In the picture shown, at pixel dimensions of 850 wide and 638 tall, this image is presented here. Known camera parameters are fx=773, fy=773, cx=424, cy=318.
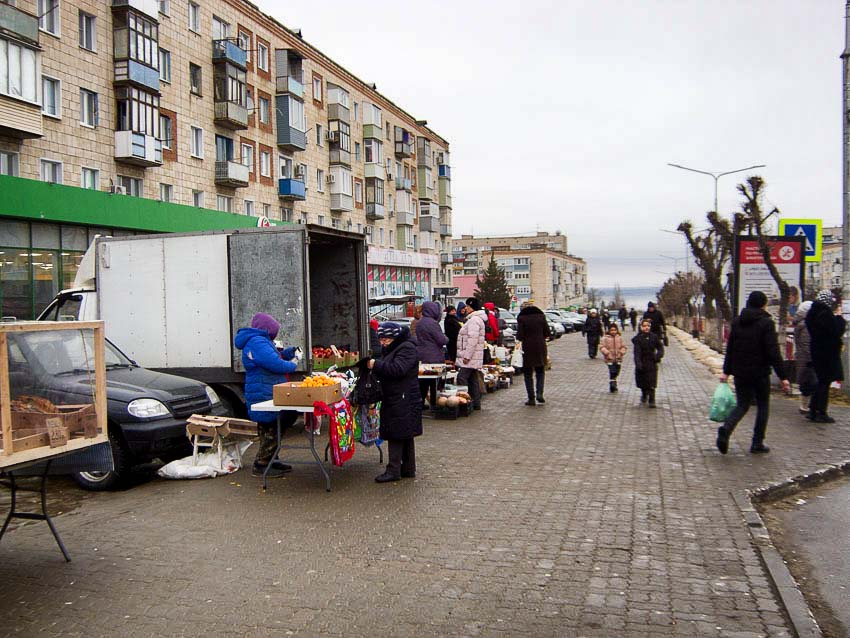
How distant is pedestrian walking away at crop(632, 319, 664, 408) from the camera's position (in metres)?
14.3

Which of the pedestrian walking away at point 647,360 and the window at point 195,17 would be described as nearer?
the pedestrian walking away at point 647,360

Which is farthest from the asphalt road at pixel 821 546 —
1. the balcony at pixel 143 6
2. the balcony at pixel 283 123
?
the balcony at pixel 283 123

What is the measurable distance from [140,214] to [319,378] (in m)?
22.6

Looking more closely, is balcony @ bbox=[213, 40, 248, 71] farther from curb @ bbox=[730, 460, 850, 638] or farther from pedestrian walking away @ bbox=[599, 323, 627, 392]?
curb @ bbox=[730, 460, 850, 638]

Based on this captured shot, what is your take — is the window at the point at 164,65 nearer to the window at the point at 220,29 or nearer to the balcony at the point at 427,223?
the window at the point at 220,29

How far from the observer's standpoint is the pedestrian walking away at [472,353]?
13.5m

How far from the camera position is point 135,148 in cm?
2889

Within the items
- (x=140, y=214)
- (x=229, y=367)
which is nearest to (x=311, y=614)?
(x=229, y=367)

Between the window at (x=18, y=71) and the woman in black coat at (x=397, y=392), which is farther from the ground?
the window at (x=18, y=71)

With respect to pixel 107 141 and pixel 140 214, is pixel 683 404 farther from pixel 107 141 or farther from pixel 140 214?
pixel 107 141

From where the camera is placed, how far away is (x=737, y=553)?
5.73 metres

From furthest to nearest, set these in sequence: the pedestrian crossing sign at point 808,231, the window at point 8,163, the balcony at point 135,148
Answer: the balcony at point 135,148 → the window at point 8,163 → the pedestrian crossing sign at point 808,231

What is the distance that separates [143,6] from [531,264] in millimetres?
110549

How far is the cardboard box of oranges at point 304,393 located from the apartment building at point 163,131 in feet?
62.5
